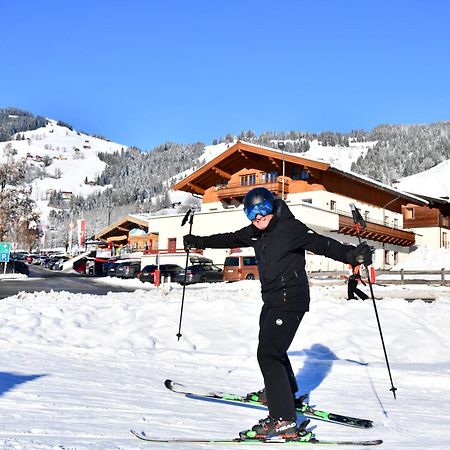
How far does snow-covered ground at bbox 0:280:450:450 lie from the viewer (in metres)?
4.40

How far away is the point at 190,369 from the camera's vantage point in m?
7.63

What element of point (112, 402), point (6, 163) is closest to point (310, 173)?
point (6, 163)

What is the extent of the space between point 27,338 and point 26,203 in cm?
4705

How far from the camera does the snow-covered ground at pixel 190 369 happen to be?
173 inches

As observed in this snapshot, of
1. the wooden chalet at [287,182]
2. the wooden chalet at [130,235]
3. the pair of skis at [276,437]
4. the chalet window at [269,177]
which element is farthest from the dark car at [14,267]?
the pair of skis at [276,437]

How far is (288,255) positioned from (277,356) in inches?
30.1

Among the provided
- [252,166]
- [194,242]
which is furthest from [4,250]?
[194,242]

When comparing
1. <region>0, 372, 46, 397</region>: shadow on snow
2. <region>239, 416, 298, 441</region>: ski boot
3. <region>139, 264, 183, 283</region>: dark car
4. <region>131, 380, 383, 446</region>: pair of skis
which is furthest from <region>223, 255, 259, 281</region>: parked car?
<region>239, 416, 298, 441</region>: ski boot

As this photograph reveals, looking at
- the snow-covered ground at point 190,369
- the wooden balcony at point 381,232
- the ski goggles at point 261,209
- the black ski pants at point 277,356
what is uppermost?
the wooden balcony at point 381,232

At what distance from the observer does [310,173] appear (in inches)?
1773

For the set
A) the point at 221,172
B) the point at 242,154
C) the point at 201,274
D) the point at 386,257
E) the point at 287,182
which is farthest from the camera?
the point at 386,257

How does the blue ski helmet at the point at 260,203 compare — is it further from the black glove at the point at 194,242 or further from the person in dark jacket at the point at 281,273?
the black glove at the point at 194,242

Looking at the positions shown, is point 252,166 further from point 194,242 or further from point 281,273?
point 281,273

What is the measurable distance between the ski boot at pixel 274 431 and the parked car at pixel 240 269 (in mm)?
30066
